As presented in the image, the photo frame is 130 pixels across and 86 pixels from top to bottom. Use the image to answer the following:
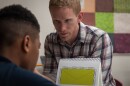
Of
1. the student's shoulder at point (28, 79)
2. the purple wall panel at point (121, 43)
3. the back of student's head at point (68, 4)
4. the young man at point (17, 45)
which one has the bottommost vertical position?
the purple wall panel at point (121, 43)

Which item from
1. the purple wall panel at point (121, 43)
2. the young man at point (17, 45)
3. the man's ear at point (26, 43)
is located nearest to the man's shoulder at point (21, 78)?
the young man at point (17, 45)

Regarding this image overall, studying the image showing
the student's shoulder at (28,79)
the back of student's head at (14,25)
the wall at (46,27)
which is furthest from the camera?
the wall at (46,27)

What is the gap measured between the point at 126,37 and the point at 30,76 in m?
2.02

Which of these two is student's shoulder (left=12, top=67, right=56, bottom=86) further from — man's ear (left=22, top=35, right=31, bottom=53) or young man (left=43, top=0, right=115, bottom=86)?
young man (left=43, top=0, right=115, bottom=86)

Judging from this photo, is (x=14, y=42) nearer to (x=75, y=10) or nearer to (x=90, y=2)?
(x=75, y=10)

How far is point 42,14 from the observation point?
2.59m

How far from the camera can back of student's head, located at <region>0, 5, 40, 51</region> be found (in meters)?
0.87

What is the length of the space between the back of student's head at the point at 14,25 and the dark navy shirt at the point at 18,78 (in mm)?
114

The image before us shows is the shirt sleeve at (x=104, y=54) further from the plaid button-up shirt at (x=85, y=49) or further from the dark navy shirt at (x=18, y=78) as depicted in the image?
the dark navy shirt at (x=18, y=78)

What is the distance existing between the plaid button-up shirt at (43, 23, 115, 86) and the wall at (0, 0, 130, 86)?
88cm

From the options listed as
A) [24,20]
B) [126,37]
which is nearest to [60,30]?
[24,20]

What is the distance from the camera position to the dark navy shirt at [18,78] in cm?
75

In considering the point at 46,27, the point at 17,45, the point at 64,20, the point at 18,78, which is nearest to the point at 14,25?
the point at 17,45

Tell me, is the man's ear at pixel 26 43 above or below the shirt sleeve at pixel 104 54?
above
